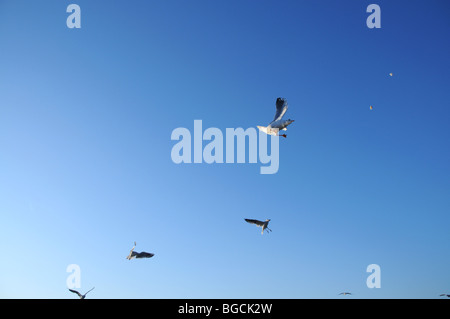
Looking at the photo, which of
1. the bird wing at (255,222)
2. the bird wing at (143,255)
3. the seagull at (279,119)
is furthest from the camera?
the bird wing at (255,222)

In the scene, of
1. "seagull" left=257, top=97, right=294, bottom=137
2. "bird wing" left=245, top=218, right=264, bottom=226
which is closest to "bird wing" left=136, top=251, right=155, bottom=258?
"bird wing" left=245, top=218, right=264, bottom=226

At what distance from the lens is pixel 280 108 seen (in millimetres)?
18328

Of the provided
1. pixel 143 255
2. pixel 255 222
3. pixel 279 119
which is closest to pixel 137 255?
pixel 143 255

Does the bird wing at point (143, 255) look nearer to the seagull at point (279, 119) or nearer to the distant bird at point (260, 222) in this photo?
the distant bird at point (260, 222)

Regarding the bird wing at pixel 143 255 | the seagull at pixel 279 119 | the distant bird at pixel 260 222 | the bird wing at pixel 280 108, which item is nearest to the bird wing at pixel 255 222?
the distant bird at pixel 260 222

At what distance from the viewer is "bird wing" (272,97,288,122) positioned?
18258 millimetres

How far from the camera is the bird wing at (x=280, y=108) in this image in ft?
59.9

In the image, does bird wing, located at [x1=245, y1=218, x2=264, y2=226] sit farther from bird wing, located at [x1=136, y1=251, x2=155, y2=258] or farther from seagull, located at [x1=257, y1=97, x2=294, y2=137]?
bird wing, located at [x1=136, y1=251, x2=155, y2=258]
